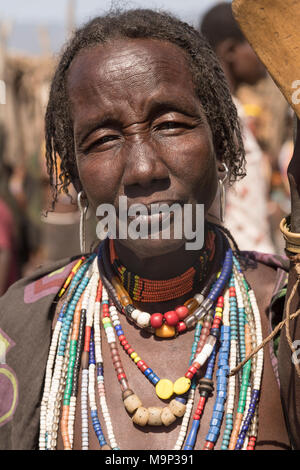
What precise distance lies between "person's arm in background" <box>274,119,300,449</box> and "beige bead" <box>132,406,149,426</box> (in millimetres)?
446

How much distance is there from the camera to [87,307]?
85.6 inches

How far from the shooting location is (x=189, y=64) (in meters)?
2.00

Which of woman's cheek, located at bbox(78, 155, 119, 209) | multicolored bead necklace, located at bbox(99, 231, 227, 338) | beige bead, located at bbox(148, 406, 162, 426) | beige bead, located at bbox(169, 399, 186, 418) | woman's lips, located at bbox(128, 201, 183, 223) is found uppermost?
woman's cheek, located at bbox(78, 155, 119, 209)

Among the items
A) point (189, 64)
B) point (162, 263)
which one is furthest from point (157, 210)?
point (189, 64)

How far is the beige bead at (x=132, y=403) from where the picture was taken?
192cm

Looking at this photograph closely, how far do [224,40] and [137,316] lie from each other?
107 inches

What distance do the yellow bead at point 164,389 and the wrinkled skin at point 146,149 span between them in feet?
0.12

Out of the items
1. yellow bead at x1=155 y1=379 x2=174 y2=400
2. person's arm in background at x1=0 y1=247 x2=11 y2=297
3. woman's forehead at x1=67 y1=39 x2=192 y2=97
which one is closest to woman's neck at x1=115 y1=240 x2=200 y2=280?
yellow bead at x1=155 y1=379 x2=174 y2=400

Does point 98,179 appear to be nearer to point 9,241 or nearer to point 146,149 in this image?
point 146,149

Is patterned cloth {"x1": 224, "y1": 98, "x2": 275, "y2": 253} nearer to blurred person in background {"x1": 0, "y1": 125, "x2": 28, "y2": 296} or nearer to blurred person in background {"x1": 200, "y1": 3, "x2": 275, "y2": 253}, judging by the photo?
blurred person in background {"x1": 200, "y1": 3, "x2": 275, "y2": 253}

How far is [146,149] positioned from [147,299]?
56 cm

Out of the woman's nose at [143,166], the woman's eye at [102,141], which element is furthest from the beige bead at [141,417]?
the woman's eye at [102,141]

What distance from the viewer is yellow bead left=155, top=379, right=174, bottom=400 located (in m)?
1.93
